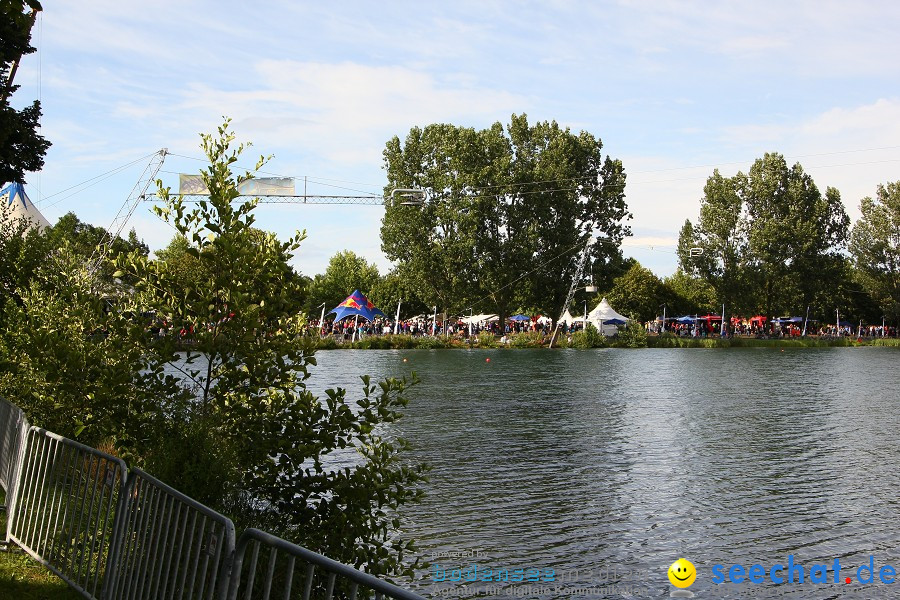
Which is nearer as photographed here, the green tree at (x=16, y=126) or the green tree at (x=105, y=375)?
the green tree at (x=105, y=375)

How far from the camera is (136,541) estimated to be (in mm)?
6418

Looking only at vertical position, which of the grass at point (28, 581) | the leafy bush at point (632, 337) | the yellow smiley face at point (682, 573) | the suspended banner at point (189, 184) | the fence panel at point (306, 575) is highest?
the suspended banner at point (189, 184)

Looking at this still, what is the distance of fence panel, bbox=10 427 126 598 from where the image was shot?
710cm

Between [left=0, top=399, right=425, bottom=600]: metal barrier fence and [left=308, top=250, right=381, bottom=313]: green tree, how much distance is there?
120 meters

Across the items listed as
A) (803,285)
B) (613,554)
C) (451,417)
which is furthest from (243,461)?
(803,285)

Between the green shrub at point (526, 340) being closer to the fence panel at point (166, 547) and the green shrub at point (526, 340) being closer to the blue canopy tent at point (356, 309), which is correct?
the blue canopy tent at point (356, 309)

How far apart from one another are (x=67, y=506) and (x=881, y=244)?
110 meters

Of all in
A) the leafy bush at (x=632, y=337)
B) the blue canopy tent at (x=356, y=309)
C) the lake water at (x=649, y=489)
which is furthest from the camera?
the leafy bush at (x=632, y=337)

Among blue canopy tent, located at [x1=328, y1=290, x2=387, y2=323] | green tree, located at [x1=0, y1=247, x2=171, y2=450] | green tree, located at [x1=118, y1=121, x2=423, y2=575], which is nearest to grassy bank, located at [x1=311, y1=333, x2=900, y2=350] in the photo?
blue canopy tent, located at [x1=328, y1=290, x2=387, y2=323]

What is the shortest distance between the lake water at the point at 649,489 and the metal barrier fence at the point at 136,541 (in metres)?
4.81

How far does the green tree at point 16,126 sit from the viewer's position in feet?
40.1

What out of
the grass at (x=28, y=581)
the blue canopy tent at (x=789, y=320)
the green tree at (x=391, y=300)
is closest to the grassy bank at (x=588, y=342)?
the blue canopy tent at (x=789, y=320)

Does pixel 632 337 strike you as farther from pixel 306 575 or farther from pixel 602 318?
pixel 306 575

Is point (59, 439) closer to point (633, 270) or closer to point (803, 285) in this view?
point (803, 285)
